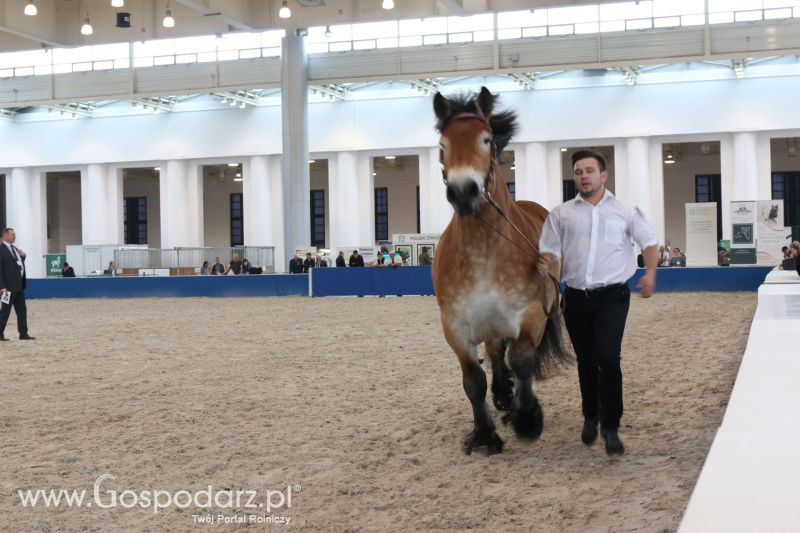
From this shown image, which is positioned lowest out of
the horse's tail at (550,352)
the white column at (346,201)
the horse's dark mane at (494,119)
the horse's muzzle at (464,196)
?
the horse's tail at (550,352)

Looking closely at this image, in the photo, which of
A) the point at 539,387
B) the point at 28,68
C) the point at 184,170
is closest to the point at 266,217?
the point at 184,170

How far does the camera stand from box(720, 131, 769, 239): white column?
35.9 m

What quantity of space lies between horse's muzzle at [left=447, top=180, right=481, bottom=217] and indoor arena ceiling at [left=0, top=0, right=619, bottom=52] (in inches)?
970

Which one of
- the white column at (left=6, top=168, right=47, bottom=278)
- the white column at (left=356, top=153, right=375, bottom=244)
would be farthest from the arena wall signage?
the white column at (left=6, top=168, right=47, bottom=278)

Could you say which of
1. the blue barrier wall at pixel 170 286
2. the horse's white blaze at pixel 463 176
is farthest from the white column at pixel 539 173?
the horse's white blaze at pixel 463 176

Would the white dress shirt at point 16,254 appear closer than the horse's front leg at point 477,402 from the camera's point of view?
No

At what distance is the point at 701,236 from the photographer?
27938mm

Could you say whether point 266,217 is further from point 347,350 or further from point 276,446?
point 276,446

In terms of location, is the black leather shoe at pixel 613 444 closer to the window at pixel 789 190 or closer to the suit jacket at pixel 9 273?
→ the suit jacket at pixel 9 273

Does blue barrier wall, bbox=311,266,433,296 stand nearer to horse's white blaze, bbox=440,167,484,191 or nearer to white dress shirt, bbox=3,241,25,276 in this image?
white dress shirt, bbox=3,241,25,276

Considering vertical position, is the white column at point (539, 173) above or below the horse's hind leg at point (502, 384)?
above

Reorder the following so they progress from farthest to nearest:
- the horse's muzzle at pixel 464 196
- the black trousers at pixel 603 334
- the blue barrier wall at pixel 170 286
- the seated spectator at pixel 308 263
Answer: the seated spectator at pixel 308 263, the blue barrier wall at pixel 170 286, the black trousers at pixel 603 334, the horse's muzzle at pixel 464 196

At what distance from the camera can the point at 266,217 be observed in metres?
Result: 41.3

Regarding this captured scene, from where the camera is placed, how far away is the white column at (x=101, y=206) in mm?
43344
